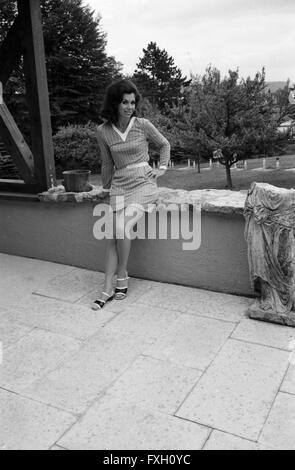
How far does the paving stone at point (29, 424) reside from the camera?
1.60 metres

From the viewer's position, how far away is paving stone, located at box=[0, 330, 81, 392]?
2012 mm

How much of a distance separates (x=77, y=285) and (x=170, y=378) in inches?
51.6

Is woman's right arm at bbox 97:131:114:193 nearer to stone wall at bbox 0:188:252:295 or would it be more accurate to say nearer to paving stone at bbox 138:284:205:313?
stone wall at bbox 0:188:252:295

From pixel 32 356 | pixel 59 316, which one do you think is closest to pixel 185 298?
pixel 59 316

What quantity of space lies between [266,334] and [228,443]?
857 millimetres

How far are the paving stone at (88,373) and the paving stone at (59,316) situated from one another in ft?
0.43

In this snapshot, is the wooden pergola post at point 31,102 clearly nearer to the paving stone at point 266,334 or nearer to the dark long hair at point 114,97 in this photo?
the dark long hair at point 114,97

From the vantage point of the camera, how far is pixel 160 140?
2836mm

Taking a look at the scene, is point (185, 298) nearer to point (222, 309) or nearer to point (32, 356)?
point (222, 309)

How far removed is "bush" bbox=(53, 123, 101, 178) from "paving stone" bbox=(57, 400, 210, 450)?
39.0ft

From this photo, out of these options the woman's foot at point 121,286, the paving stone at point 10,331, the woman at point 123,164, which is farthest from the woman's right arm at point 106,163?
the paving stone at point 10,331

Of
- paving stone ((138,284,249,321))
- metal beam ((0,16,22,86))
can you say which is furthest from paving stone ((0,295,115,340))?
metal beam ((0,16,22,86))
